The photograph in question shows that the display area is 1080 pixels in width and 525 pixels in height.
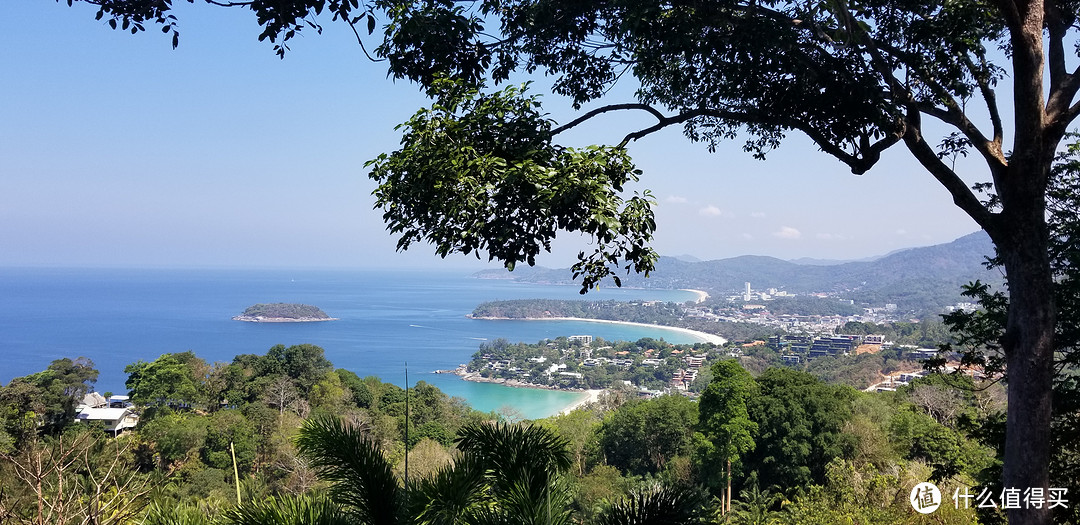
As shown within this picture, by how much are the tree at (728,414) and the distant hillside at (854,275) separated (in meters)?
81.8

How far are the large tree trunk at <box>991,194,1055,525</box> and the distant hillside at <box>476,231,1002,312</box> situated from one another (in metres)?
93.6

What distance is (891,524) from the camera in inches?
217

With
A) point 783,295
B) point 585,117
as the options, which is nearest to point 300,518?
point 585,117

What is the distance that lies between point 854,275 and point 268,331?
11062 centimetres

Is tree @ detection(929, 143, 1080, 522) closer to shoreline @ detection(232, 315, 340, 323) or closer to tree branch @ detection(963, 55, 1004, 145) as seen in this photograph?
tree branch @ detection(963, 55, 1004, 145)

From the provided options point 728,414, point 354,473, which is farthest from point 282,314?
point 354,473

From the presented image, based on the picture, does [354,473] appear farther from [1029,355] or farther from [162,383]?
[162,383]

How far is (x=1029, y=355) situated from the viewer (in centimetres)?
238

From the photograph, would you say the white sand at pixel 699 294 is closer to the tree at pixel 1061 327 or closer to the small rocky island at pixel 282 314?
the small rocky island at pixel 282 314

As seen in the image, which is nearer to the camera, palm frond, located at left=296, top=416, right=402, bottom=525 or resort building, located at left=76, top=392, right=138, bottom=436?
palm frond, located at left=296, top=416, right=402, bottom=525

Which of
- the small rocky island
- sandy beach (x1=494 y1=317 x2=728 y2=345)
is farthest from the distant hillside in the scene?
the small rocky island

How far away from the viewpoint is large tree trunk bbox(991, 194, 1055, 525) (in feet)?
7.77

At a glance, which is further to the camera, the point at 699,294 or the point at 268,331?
the point at 699,294

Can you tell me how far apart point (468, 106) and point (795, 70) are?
5.12 ft
